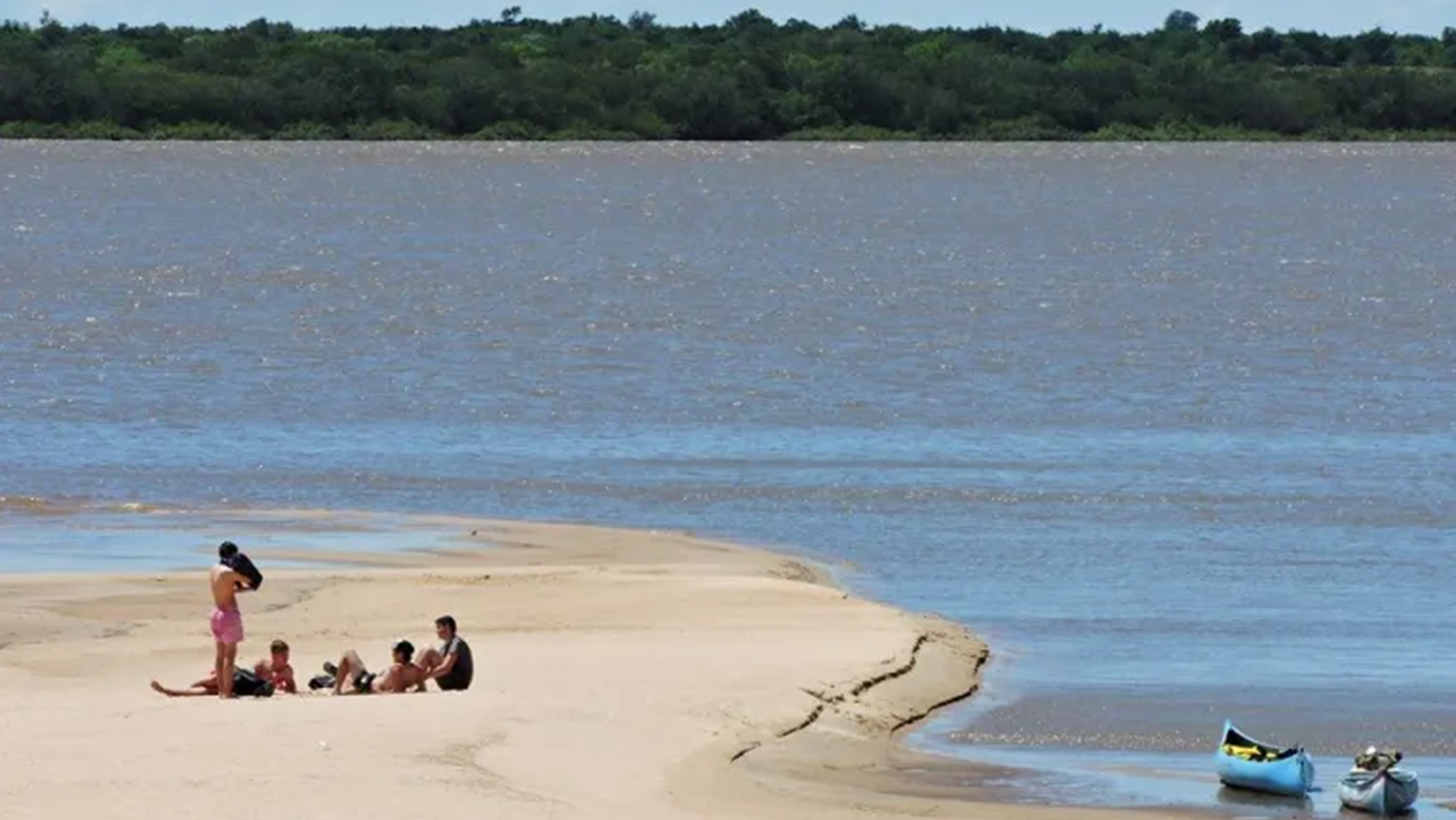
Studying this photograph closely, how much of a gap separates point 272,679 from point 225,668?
0.47m

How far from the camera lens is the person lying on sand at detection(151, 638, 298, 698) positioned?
25.1 metres

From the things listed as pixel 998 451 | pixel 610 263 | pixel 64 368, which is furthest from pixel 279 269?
pixel 998 451

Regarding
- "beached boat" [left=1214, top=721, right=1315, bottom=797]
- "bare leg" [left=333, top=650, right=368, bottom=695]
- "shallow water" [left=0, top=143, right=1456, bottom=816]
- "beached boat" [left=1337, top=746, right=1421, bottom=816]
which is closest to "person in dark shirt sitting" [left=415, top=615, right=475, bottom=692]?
"bare leg" [left=333, top=650, right=368, bottom=695]

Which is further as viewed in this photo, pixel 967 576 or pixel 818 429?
pixel 818 429

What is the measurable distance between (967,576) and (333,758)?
43.7ft

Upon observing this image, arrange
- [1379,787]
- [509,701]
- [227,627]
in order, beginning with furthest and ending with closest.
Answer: [227,627] → [509,701] → [1379,787]

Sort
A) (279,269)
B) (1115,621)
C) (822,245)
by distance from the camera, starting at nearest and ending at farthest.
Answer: (1115,621) < (279,269) < (822,245)

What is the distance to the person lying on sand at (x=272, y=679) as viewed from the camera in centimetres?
2514

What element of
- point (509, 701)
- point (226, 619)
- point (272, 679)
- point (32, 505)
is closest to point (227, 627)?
point (226, 619)

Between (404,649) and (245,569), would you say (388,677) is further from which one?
(245,569)

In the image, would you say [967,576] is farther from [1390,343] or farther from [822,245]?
[822,245]

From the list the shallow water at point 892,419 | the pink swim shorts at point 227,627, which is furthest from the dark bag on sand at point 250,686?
the shallow water at point 892,419

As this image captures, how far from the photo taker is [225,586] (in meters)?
25.1

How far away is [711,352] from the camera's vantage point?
60.5 metres
